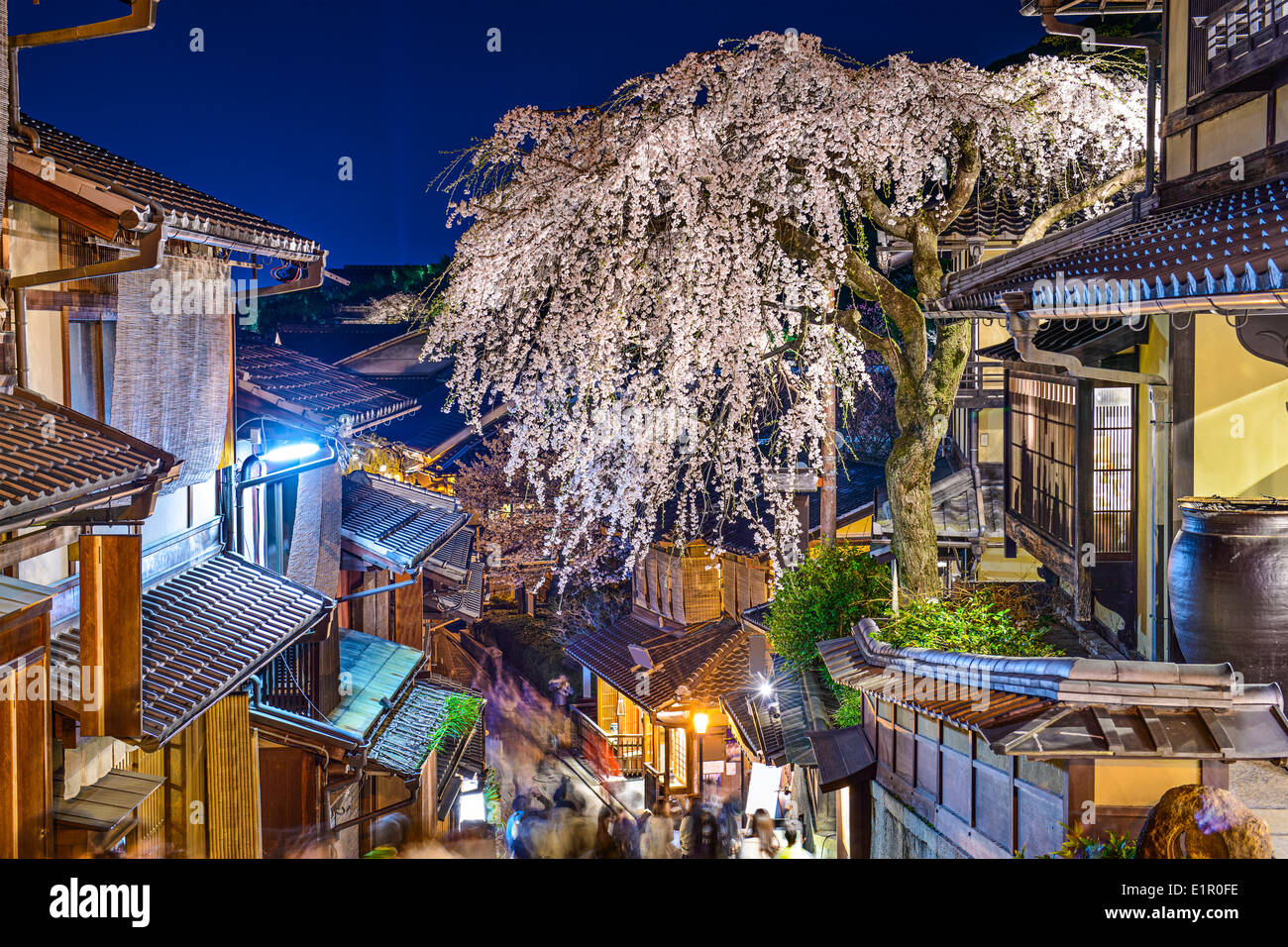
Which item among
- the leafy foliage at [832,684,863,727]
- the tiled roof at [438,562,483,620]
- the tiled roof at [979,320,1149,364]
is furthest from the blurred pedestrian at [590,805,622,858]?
the tiled roof at [979,320,1149,364]

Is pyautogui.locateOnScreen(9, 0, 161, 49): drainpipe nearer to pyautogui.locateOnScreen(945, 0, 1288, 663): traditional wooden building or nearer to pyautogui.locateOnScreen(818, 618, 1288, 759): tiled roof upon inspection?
pyautogui.locateOnScreen(945, 0, 1288, 663): traditional wooden building

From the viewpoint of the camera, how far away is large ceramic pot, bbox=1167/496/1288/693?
678 cm

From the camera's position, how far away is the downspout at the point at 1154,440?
8.61 m

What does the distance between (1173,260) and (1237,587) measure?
2.42 metres

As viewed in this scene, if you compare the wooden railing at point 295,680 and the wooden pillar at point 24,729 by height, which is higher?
the wooden pillar at point 24,729

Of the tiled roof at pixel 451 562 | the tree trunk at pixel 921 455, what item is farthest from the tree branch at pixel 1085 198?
the tiled roof at pixel 451 562

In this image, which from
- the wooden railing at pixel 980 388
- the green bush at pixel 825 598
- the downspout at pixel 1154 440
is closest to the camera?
the downspout at pixel 1154 440

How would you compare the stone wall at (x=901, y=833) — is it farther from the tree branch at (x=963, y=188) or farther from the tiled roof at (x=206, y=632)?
the tiled roof at (x=206, y=632)

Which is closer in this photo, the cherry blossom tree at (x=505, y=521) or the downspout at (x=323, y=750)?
the downspout at (x=323, y=750)

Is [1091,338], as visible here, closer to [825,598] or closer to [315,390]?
[825,598]

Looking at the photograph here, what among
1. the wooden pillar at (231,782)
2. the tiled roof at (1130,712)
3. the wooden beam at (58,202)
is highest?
the wooden beam at (58,202)

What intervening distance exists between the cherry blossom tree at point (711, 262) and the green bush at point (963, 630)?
70 centimetres

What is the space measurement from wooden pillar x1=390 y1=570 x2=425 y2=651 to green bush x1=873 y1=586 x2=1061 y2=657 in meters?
11.5
